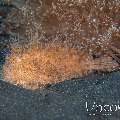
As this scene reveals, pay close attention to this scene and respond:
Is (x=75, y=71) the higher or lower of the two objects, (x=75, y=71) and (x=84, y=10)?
the lower

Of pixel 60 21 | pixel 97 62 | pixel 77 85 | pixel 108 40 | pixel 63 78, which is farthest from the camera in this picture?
pixel 60 21

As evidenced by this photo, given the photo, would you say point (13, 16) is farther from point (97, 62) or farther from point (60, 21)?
A: point (97, 62)

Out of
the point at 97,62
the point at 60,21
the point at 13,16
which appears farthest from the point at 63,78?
the point at 13,16

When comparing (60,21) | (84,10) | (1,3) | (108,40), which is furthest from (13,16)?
(108,40)

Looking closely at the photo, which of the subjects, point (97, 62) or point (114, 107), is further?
point (97, 62)

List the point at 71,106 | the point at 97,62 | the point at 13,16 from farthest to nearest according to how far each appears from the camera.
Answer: the point at 13,16
the point at 97,62
the point at 71,106

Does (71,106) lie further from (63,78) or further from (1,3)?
(1,3)

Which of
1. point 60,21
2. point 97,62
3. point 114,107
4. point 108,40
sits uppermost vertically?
point 60,21
